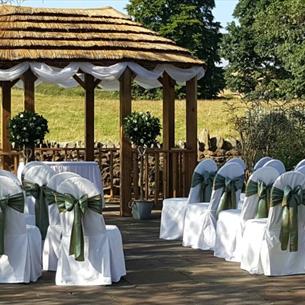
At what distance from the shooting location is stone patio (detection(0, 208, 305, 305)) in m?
6.59

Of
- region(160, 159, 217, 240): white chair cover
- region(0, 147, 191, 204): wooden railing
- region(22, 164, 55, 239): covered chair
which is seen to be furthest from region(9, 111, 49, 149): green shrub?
region(22, 164, 55, 239): covered chair

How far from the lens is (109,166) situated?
16.1m

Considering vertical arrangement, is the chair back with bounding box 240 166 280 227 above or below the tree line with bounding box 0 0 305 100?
below

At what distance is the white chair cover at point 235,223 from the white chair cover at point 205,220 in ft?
1.26

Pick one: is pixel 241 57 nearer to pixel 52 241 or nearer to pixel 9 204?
→ pixel 52 241

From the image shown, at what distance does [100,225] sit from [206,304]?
1294 millimetres

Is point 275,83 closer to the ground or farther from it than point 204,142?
farther from it

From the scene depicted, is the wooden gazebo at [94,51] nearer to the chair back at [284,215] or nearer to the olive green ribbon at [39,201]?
the olive green ribbon at [39,201]

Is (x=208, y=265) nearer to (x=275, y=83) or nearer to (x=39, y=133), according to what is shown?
(x=39, y=133)

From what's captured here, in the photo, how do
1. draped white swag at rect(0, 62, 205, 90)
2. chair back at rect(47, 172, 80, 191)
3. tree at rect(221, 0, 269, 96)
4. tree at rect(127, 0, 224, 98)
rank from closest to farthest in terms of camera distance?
1. chair back at rect(47, 172, 80, 191)
2. draped white swag at rect(0, 62, 205, 90)
3. tree at rect(221, 0, 269, 96)
4. tree at rect(127, 0, 224, 98)

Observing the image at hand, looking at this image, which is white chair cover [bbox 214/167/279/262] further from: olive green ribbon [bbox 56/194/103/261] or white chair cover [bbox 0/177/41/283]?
white chair cover [bbox 0/177/41/283]

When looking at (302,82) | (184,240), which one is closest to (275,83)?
(302,82)

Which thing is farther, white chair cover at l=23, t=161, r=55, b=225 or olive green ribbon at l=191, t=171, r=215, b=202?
olive green ribbon at l=191, t=171, r=215, b=202

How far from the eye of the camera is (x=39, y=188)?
27.9 ft
